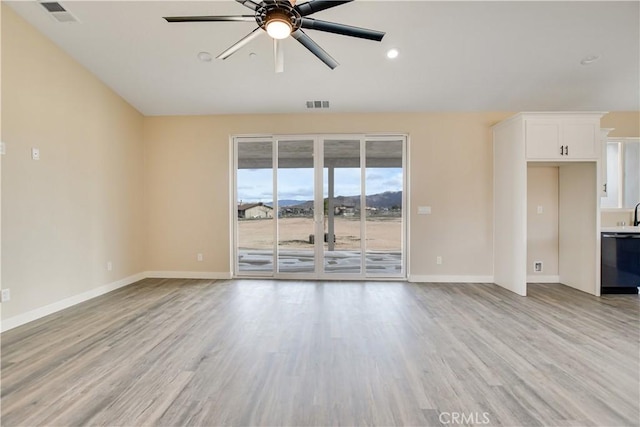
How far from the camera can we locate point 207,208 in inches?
193

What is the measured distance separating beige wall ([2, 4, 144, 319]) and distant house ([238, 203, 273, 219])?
1788 mm

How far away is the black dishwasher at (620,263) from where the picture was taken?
3.91 meters

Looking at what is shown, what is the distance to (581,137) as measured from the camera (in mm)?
3855

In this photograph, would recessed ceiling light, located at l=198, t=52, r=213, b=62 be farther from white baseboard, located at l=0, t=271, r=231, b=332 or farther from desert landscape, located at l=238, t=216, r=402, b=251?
white baseboard, located at l=0, t=271, r=231, b=332

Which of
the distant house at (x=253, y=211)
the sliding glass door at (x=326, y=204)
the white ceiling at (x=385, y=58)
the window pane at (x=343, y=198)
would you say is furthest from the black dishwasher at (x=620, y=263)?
the distant house at (x=253, y=211)

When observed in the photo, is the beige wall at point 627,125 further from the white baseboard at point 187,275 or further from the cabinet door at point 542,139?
the white baseboard at point 187,275

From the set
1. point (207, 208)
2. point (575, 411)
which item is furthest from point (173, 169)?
point (575, 411)

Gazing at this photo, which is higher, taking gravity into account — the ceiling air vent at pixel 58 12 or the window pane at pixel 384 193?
the ceiling air vent at pixel 58 12

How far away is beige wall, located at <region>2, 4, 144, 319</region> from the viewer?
2932mm

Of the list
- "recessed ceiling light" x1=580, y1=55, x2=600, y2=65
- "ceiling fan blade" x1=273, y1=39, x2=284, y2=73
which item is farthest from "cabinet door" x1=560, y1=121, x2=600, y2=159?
"ceiling fan blade" x1=273, y1=39, x2=284, y2=73

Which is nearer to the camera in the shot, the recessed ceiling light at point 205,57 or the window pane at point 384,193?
the recessed ceiling light at point 205,57

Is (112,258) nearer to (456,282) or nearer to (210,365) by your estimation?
(210,365)

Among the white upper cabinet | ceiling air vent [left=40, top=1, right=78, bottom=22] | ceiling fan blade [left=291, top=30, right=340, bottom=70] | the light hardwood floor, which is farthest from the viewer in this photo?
the white upper cabinet

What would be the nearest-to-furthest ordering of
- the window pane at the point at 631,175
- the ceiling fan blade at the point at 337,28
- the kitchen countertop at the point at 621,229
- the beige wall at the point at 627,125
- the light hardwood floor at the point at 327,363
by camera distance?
the light hardwood floor at the point at 327,363 → the ceiling fan blade at the point at 337,28 → the kitchen countertop at the point at 621,229 → the window pane at the point at 631,175 → the beige wall at the point at 627,125
